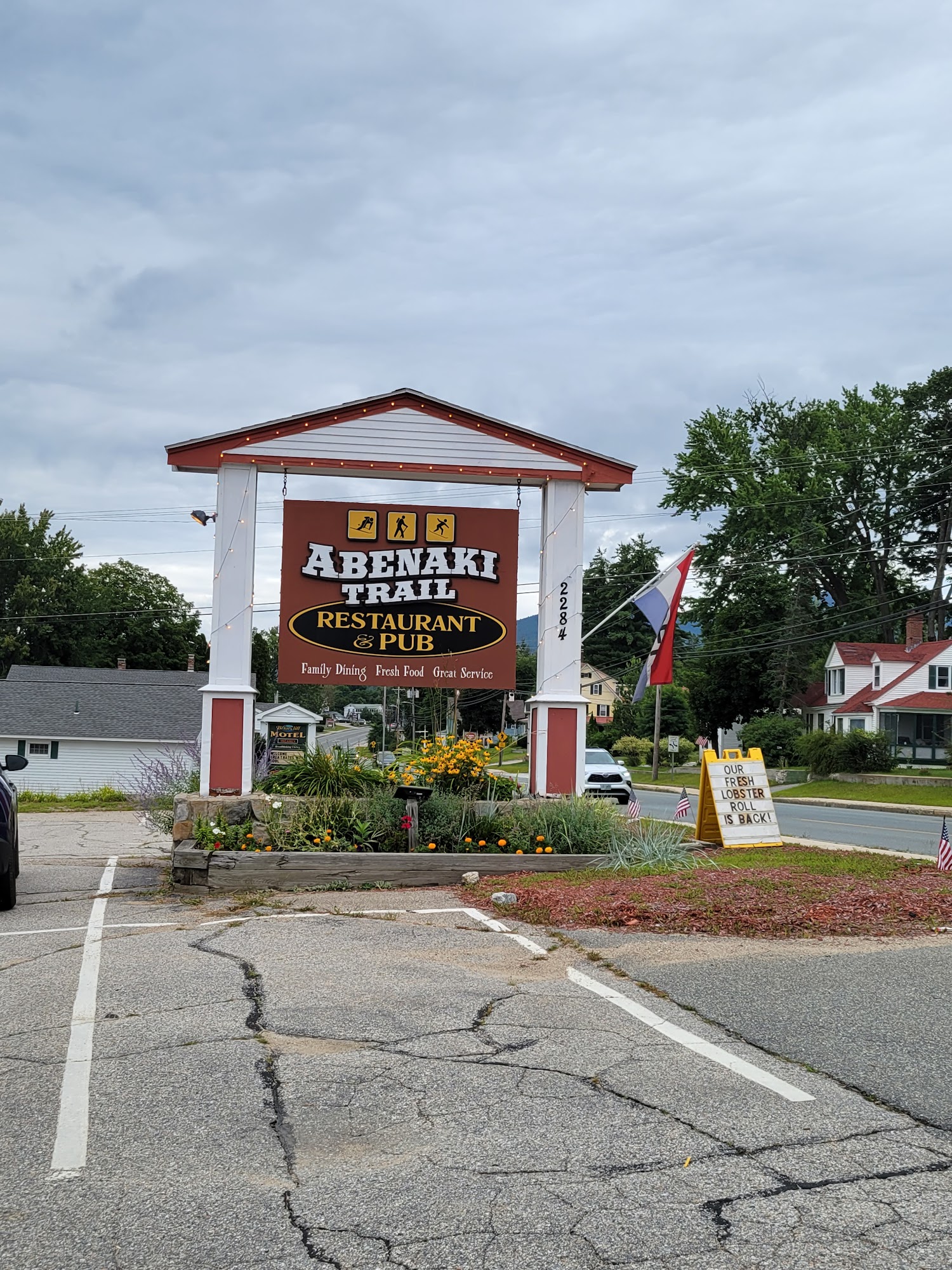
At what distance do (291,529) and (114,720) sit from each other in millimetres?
33999

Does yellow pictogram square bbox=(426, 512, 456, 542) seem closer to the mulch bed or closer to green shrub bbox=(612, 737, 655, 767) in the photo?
Result: the mulch bed

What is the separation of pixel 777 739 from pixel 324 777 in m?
41.6

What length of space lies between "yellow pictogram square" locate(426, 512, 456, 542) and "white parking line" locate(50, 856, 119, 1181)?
659cm

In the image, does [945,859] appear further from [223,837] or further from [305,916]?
[223,837]

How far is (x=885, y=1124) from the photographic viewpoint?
444cm

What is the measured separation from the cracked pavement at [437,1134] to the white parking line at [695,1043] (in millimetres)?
64

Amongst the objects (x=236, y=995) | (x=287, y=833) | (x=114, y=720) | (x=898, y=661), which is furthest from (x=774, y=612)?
(x=236, y=995)

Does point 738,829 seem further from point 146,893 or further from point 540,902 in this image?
point 146,893

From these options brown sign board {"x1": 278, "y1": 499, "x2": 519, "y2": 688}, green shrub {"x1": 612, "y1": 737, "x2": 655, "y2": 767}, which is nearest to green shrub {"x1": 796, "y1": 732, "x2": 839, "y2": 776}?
green shrub {"x1": 612, "y1": 737, "x2": 655, "y2": 767}

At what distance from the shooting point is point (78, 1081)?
497 centimetres

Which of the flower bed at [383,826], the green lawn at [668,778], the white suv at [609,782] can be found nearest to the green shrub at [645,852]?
the flower bed at [383,826]

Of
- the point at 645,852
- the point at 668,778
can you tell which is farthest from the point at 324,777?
the point at 668,778

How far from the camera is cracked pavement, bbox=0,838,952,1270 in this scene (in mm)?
3432

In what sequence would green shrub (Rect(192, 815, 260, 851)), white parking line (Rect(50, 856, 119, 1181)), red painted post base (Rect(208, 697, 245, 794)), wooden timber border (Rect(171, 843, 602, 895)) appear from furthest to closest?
red painted post base (Rect(208, 697, 245, 794)) → green shrub (Rect(192, 815, 260, 851)) → wooden timber border (Rect(171, 843, 602, 895)) → white parking line (Rect(50, 856, 119, 1181))
